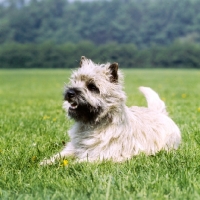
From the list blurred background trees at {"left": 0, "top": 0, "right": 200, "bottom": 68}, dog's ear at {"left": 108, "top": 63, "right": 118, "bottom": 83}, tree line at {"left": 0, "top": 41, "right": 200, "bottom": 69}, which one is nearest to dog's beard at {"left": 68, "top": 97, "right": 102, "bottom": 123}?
dog's ear at {"left": 108, "top": 63, "right": 118, "bottom": 83}

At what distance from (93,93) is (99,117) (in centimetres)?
24

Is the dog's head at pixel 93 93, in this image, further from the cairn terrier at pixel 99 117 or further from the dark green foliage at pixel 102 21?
the dark green foliage at pixel 102 21

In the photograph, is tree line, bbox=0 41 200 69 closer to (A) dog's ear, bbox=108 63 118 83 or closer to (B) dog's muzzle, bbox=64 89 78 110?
(A) dog's ear, bbox=108 63 118 83

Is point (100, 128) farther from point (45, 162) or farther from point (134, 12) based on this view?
point (134, 12)

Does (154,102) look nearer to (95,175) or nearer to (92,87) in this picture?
(92,87)

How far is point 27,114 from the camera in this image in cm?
763

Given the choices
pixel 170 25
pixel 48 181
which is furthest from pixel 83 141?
pixel 170 25

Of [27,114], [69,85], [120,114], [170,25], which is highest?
[170,25]

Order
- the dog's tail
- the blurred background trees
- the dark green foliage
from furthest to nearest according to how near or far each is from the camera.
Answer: the dark green foliage → the blurred background trees → the dog's tail

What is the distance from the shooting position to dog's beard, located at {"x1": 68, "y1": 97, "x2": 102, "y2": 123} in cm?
397

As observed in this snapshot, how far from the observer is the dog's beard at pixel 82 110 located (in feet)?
13.0

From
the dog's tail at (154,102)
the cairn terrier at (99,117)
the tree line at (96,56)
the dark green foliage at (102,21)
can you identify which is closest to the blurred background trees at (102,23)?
the dark green foliage at (102,21)

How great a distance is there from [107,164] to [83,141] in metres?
0.55

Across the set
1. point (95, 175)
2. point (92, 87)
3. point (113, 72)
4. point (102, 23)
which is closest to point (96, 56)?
point (102, 23)
